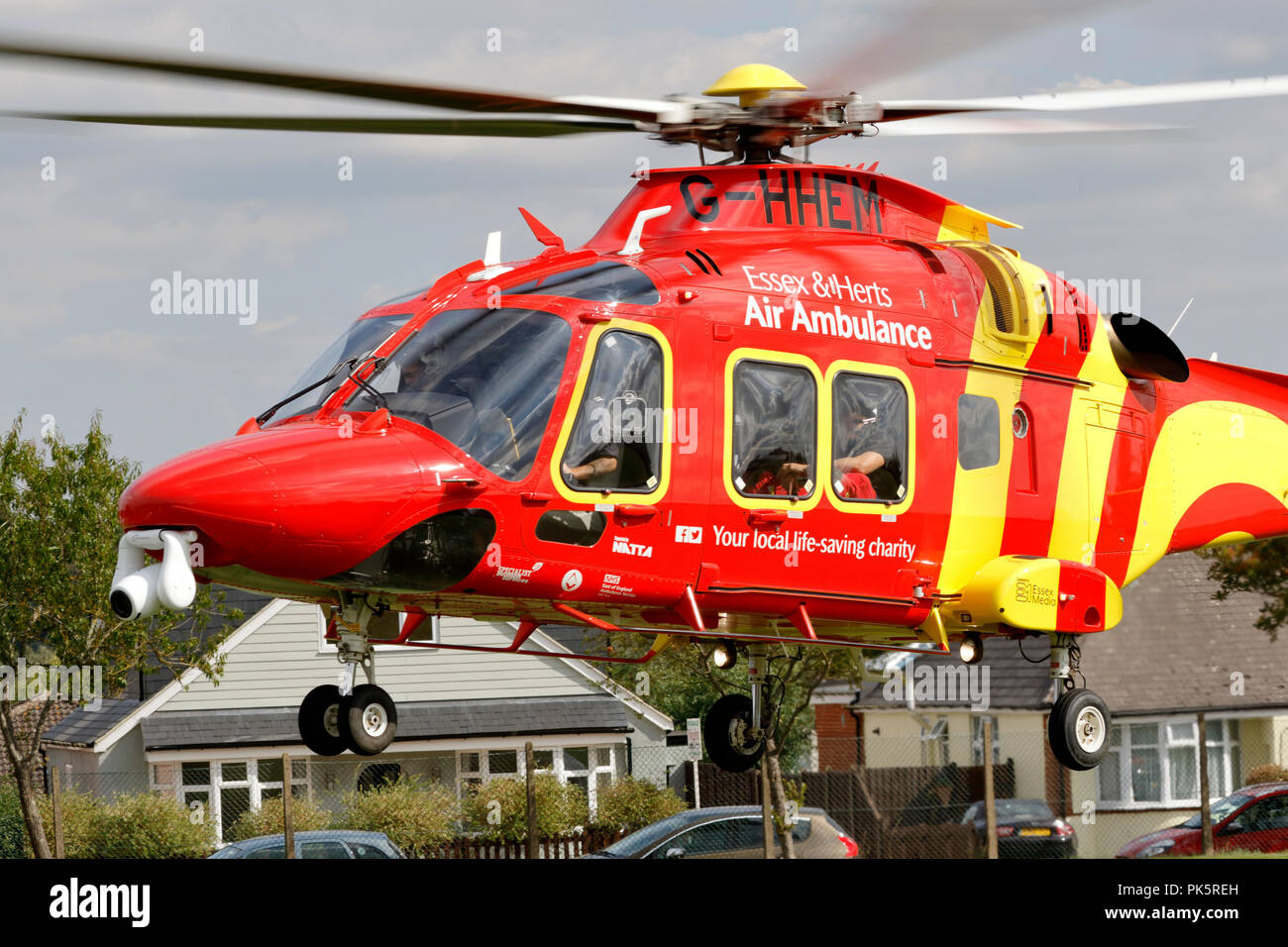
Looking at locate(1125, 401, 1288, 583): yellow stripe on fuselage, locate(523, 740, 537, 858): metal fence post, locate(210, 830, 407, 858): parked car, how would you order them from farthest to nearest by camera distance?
locate(210, 830, 407, 858): parked car, locate(523, 740, 537, 858): metal fence post, locate(1125, 401, 1288, 583): yellow stripe on fuselage

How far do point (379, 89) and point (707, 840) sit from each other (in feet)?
45.5

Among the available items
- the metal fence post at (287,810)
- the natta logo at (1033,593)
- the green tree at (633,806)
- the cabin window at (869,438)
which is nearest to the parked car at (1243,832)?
the green tree at (633,806)

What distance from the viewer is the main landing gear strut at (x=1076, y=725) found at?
42.5ft

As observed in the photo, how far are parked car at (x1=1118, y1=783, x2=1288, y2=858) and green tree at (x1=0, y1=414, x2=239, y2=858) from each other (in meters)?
13.4

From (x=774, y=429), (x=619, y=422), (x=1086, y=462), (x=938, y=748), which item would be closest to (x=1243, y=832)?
(x=1086, y=462)

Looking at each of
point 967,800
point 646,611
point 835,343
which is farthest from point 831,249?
point 967,800

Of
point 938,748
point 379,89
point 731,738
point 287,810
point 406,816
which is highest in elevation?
point 379,89

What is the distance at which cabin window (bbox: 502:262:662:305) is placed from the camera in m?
10.8

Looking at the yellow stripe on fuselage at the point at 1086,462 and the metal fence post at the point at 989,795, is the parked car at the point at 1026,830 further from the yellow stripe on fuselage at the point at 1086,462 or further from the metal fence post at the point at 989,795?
the yellow stripe on fuselage at the point at 1086,462

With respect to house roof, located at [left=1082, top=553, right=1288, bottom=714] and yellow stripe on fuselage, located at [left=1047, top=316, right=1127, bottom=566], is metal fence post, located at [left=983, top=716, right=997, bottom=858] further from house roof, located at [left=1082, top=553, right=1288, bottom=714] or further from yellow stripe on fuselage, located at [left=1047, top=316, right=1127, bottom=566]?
house roof, located at [left=1082, top=553, right=1288, bottom=714]

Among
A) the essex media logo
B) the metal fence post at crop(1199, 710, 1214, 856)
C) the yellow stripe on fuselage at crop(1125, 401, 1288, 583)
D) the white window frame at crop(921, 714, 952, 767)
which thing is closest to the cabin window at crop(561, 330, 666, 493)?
the yellow stripe on fuselage at crop(1125, 401, 1288, 583)

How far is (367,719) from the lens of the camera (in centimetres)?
1111

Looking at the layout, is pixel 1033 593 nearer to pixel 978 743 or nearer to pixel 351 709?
pixel 351 709

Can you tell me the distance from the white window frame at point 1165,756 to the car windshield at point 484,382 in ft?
84.4
